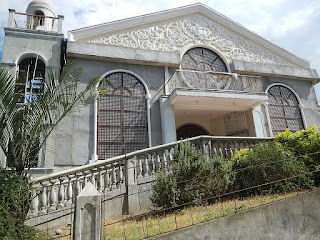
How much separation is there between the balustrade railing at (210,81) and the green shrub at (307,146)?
5.04m

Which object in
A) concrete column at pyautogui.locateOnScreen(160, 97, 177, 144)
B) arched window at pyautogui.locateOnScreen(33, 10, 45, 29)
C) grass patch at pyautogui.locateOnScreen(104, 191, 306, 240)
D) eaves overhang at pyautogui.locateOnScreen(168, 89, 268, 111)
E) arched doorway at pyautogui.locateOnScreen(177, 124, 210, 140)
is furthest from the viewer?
arched doorway at pyautogui.locateOnScreen(177, 124, 210, 140)

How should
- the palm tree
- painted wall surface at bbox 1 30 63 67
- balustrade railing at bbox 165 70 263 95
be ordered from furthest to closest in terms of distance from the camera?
balustrade railing at bbox 165 70 263 95
painted wall surface at bbox 1 30 63 67
the palm tree

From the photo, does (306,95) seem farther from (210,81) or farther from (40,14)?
(40,14)

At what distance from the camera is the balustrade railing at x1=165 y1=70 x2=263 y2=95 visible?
12.6 meters

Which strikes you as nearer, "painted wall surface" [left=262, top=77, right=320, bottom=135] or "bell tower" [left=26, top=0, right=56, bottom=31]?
"bell tower" [left=26, top=0, right=56, bottom=31]

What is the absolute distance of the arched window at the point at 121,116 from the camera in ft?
36.7

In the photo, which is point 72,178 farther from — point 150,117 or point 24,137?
point 150,117

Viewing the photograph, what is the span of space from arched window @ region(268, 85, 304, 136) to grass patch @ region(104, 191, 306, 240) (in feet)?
26.1

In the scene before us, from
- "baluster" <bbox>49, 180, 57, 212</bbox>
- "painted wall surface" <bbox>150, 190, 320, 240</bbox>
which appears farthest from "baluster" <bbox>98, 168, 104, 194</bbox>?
"painted wall surface" <bbox>150, 190, 320, 240</bbox>

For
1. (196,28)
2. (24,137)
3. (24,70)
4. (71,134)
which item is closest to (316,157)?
(24,137)

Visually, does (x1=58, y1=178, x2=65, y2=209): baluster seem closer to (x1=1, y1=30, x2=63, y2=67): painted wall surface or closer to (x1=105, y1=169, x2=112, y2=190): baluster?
(x1=105, y1=169, x2=112, y2=190): baluster

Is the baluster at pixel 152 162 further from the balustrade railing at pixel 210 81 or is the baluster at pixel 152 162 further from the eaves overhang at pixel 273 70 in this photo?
the eaves overhang at pixel 273 70

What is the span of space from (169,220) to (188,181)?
1.30 meters

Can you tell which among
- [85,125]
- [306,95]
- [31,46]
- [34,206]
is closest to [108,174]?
[34,206]
